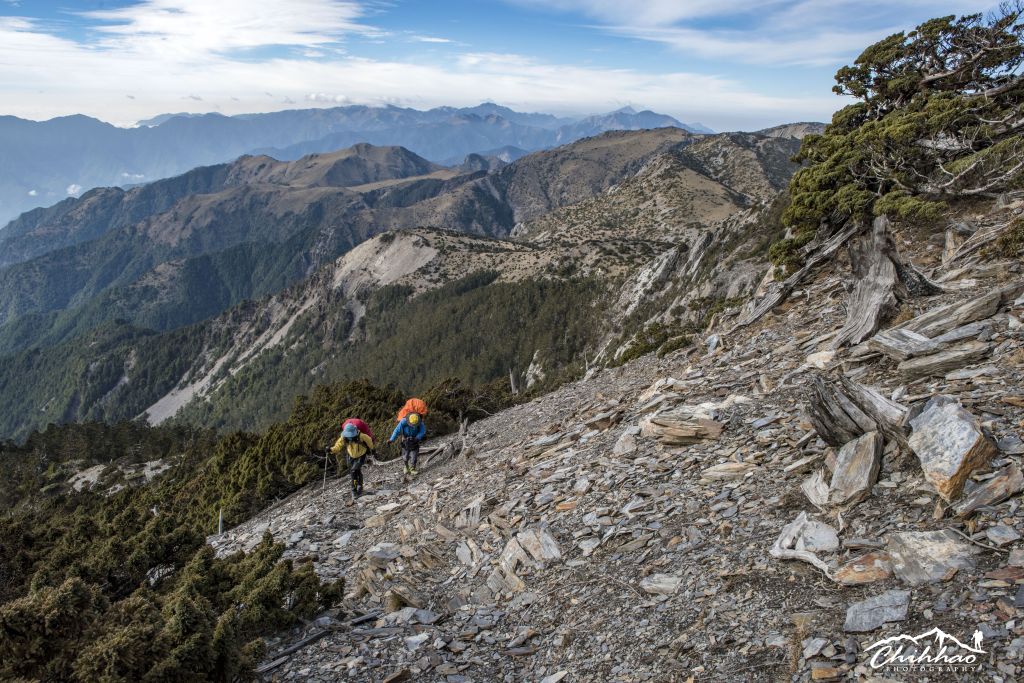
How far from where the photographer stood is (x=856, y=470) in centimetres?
766

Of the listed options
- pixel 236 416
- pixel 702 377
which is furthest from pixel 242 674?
pixel 236 416

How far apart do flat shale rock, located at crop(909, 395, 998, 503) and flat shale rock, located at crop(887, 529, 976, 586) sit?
816mm

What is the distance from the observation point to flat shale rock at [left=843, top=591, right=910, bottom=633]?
5477mm

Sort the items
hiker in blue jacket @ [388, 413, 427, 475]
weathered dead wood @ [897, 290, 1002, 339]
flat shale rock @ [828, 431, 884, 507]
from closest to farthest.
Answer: flat shale rock @ [828, 431, 884, 507], weathered dead wood @ [897, 290, 1002, 339], hiker in blue jacket @ [388, 413, 427, 475]

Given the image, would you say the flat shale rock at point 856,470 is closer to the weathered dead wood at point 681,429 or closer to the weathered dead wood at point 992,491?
the weathered dead wood at point 992,491

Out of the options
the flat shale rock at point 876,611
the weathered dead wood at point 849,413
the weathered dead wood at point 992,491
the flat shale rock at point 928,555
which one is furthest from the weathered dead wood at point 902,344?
the flat shale rock at point 876,611

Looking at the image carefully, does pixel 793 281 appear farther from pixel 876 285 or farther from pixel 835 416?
pixel 835 416

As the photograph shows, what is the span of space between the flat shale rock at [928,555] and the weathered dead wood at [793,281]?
14.9 meters

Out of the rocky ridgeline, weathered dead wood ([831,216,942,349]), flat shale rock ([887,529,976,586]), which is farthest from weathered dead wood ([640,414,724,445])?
flat shale rock ([887,529,976,586])

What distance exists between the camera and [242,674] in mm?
6910

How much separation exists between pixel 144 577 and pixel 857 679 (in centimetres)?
1388

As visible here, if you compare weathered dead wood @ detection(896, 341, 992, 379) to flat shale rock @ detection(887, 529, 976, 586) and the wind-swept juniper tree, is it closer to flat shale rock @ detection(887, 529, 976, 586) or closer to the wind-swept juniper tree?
flat shale rock @ detection(887, 529, 976, 586)

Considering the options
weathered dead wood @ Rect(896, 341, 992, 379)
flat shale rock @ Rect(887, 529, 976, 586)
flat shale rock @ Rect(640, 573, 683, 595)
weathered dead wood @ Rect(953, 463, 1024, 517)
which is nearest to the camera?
flat shale rock @ Rect(887, 529, 976, 586)

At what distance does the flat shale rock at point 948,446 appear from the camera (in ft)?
21.8
